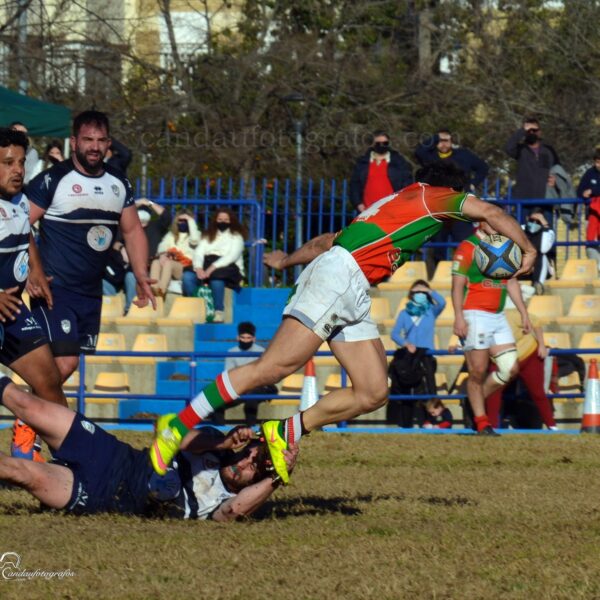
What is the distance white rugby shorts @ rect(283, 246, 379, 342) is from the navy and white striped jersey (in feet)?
5.42

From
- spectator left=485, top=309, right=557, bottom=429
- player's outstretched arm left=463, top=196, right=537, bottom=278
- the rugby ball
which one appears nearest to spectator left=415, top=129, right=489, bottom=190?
spectator left=485, top=309, right=557, bottom=429

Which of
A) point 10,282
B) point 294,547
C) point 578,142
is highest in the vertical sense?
point 578,142

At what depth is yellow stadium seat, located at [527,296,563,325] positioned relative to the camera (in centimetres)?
1719

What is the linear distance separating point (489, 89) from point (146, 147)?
251 inches

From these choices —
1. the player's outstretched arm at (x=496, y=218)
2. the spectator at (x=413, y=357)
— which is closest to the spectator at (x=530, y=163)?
the spectator at (x=413, y=357)

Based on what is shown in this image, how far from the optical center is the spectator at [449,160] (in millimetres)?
17391

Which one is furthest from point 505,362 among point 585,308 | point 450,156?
point 450,156

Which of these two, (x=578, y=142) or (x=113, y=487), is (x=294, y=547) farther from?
(x=578, y=142)

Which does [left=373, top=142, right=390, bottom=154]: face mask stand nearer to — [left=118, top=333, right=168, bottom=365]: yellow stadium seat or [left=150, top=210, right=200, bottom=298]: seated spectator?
[left=150, top=210, right=200, bottom=298]: seated spectator

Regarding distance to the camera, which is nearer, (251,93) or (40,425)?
Result: (40,425)

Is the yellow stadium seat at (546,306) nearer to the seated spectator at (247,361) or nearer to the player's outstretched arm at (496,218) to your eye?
the seated spectator at (247,361)

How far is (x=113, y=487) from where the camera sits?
766 centimetres

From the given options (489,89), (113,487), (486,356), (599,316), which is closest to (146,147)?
(489,89)

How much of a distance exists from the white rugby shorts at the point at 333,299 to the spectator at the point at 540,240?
9706 millimetres
